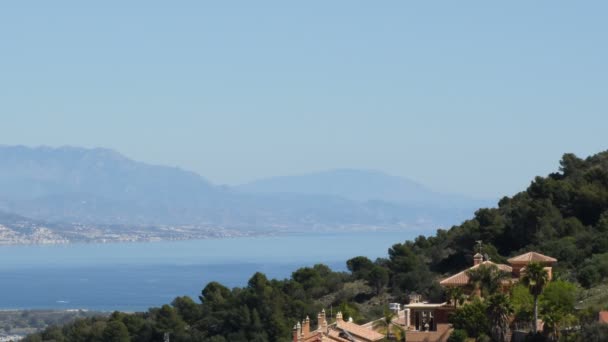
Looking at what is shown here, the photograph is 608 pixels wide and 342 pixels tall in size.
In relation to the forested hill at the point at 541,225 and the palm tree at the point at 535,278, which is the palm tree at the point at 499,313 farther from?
the forested hill at the point at 541,225

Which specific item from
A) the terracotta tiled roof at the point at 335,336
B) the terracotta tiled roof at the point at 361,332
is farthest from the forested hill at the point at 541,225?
the terracotta tiled roof at the point at 335,336

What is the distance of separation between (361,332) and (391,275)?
2127 cm

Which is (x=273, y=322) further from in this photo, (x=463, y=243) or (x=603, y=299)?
(x=603, y=299)

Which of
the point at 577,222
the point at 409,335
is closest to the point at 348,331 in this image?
the point at 409,335

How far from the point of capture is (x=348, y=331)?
35094mm

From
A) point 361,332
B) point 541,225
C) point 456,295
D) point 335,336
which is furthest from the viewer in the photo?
point 541,225

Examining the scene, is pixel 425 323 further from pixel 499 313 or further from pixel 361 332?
pixel 499 313

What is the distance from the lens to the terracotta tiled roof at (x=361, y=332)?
3506 cm

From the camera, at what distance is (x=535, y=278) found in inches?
1307

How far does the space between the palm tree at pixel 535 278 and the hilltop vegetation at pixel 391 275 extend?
1390 cm

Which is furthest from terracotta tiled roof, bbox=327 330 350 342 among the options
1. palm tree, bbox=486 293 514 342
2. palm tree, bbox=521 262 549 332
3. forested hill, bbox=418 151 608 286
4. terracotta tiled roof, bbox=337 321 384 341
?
forested hill, bbox=418 151 608 286

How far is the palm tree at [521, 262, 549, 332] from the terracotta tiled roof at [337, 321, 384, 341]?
4.27 m

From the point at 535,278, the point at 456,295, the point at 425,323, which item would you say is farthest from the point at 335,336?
the point at 535,278

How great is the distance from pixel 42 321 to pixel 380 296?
241ft
